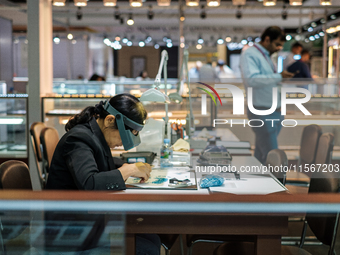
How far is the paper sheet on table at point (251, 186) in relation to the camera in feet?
6.24

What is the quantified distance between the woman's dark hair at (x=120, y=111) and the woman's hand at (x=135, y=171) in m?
0.20

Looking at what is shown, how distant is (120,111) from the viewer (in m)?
1.88

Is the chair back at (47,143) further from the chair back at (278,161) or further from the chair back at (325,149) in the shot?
the chair back at (325,149)

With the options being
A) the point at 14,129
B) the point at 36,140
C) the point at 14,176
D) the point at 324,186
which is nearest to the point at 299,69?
the point at 14,129

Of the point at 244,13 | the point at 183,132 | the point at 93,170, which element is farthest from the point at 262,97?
the point at 244,13

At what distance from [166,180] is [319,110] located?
2.18 meters

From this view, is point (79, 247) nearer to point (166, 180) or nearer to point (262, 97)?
point (166, 180)

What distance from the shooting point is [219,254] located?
1855 millimetres

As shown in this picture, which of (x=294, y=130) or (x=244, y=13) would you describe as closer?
(x=294, y=130)

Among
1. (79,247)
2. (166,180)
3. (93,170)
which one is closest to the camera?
(79,247)

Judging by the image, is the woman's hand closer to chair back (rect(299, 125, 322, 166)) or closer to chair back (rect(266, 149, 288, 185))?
chair back (rect(266, 149, 288, 185))

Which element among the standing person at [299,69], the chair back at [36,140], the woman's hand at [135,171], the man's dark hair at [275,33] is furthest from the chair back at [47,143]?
the standing person at [299,69]

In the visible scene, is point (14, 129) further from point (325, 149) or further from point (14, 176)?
point (325, 149)

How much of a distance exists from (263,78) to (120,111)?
2.01m
